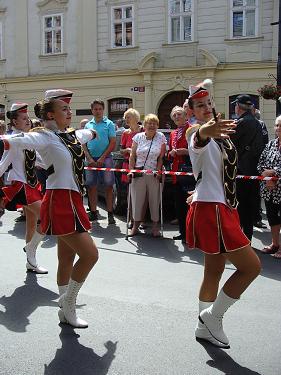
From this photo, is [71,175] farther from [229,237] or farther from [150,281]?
[150,281]

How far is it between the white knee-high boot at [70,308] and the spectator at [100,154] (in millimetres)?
4337

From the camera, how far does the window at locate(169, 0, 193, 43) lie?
19.1m

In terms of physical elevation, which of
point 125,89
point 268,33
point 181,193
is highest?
point 268,33

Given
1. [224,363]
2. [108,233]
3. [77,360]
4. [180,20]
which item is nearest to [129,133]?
[108,233]

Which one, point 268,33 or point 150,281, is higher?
point 268,33

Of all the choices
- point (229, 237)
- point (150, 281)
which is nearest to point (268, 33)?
point (150, 281)

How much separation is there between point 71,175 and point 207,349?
1.68 meters

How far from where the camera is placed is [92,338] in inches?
151

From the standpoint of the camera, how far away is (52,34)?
846 inches

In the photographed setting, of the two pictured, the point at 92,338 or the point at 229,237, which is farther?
the point at 92,338

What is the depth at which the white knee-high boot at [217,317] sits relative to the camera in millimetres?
3535

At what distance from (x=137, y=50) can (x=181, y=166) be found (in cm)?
1376

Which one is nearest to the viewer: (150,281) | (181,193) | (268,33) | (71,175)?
(71,175)

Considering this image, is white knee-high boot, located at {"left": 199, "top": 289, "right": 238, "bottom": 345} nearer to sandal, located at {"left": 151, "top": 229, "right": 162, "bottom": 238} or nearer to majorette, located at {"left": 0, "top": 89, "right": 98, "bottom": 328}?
majorette, located at {"left": 0, "top": 89, "right": 98, "bottom": 328}
